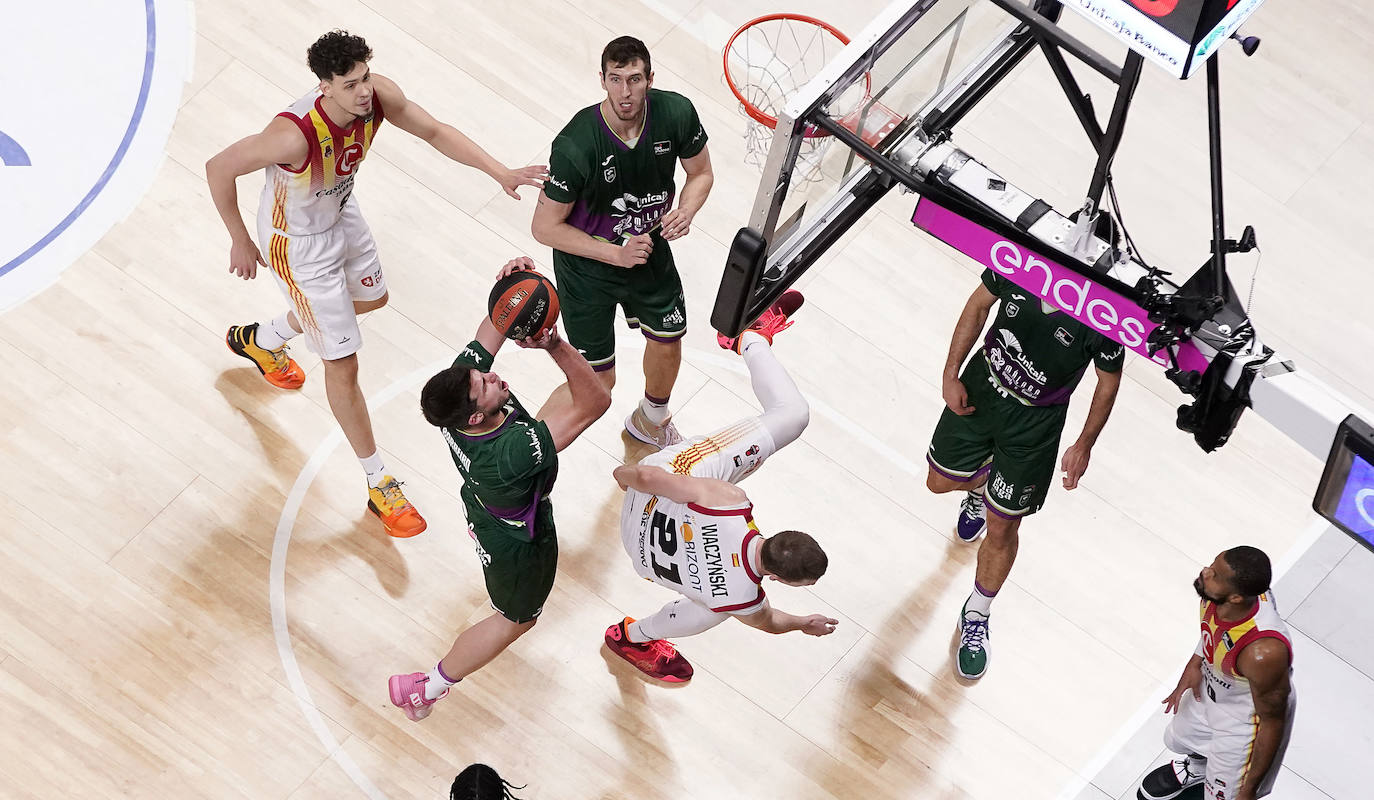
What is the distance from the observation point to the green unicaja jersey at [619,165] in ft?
18.0

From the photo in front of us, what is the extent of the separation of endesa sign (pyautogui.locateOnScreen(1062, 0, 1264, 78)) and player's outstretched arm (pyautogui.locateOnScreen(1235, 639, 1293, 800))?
6.86ft

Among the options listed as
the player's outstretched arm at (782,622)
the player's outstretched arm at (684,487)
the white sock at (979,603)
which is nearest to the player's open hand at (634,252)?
the player's outstretched arm at (684,487)

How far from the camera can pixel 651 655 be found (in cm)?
600

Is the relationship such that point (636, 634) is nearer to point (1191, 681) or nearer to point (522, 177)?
point (522, 177)

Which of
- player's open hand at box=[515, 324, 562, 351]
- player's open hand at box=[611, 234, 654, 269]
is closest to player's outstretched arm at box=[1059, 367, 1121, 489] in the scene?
player's open hand at box=[611, 234, 654, 269]

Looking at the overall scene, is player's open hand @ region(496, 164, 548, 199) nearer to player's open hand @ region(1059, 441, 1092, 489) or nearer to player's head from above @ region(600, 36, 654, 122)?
player's head from above @ region(600, 36, 654, 122)

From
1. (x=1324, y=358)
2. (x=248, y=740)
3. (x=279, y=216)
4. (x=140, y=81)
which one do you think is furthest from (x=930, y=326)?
(x=140, y=81)

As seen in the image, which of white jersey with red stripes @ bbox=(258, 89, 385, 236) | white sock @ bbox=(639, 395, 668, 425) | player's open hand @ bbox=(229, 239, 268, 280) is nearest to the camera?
white jersey with red stripes @ bbox=(258, 89, 385, 236)

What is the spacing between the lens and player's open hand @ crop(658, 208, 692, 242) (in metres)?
5.55

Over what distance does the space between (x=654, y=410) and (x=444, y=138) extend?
1.51 metres

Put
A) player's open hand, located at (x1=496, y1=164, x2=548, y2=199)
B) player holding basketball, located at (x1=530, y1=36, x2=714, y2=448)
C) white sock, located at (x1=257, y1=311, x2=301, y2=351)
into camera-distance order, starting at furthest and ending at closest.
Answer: white sock, located at (x1=257, y1=311, x2=301, y2=351)
player's open hand, located at (x1=496, y1=164, x2=548, y2=199)
player holding basketball, located at (x1=530, y1=36, x2=714, y2=448)

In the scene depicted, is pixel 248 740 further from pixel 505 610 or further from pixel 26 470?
pixel 26 470

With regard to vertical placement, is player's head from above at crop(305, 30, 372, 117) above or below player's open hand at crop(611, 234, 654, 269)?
above

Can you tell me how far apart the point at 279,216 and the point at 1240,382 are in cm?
350
